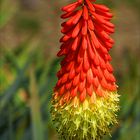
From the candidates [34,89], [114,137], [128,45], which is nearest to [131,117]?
[114,137]

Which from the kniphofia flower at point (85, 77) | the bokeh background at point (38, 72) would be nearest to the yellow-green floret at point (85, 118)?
the kniphofia flower at point (85, 77)

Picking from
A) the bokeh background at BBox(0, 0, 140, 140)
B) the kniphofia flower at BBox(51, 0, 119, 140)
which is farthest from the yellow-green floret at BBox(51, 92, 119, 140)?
the bokeh background at BBox(0, 0, 140, 140)

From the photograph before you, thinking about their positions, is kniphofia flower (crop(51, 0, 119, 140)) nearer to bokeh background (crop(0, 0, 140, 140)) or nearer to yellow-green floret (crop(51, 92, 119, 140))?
yellow-green floret (crop(51, 92, 119, 140))

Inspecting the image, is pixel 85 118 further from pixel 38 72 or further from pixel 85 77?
pixel 38 72

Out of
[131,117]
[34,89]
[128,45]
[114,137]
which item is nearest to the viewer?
[34,89]

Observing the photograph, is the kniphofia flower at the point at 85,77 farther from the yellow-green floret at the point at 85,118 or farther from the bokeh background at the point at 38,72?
the bokeh background at the point at 38,72

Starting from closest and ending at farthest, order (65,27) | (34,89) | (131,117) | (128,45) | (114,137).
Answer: (65,27) → (34,89) → (114,137) → (131,117) → (128,45)

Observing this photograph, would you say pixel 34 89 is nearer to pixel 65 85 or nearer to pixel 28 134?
pixel 65 85

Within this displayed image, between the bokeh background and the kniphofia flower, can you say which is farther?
the bokeh background
